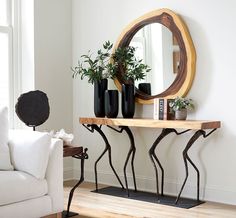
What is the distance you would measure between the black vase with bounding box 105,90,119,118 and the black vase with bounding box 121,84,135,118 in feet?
0.32

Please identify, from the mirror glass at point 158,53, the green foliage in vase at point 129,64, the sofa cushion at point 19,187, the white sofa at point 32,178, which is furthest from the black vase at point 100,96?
the sofa cushion at point 19,187

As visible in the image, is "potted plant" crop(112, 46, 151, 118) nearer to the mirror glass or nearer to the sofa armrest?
the mirror glass

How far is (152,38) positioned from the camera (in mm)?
4348

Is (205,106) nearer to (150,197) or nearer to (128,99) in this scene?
(128,99)

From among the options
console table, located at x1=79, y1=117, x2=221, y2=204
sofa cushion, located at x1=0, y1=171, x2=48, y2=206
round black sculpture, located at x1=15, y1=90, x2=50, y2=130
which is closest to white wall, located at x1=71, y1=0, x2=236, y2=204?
console table, located at x1=79, y1=117, x2=221, y2=204

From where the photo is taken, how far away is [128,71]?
4.46m

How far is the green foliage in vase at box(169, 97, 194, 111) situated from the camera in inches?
156

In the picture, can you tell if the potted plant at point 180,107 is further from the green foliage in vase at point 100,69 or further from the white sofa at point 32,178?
the white sofa at point 32,178

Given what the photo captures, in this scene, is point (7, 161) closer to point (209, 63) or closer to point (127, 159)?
point (127, 159)

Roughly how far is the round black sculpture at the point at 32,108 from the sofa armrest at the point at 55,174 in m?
0.55

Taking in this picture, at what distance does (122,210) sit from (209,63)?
1.51 meters

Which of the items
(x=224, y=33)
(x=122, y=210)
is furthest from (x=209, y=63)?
(x=122, y=210)

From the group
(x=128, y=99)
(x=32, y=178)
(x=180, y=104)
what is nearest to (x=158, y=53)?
(x=128, y=99)

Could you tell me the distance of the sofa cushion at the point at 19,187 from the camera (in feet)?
9.36
